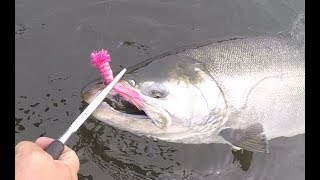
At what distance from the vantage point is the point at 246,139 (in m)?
3.46

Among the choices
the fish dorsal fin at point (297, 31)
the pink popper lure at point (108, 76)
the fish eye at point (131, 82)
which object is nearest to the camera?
the pink popper lure at point (108, 76)

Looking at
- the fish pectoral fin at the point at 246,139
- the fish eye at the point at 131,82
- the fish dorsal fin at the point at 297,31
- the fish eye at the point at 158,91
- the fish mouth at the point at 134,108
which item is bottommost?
the fish pectoral fin at the point at 246,139

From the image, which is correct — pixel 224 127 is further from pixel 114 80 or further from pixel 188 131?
pixel 114 80

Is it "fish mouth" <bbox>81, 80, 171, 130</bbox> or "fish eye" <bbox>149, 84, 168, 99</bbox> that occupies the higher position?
"fish eye" <bbox>149, 84, 168, 99</bbox>

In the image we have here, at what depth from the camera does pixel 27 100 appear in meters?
3.64

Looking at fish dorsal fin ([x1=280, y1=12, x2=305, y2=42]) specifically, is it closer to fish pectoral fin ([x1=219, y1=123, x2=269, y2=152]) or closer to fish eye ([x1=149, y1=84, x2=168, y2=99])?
fish pectoral fin ([x1=219, y1=123, x2=269, y2=152])

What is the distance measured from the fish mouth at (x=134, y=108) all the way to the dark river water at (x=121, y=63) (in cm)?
34

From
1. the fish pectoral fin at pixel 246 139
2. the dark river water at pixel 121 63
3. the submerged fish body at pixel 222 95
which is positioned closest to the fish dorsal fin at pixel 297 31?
the submerged fish body at pixel 222 95

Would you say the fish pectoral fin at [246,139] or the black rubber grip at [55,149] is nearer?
the black rubber grip at [55,149]

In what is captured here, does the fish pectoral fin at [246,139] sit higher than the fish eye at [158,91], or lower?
lower

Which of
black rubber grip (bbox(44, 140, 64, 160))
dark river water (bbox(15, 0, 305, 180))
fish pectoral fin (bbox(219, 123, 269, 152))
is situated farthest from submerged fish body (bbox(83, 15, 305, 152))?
black rubber grip (bbox(44, 140, 64, 160))

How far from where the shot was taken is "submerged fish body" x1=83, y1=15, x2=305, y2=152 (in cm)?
322

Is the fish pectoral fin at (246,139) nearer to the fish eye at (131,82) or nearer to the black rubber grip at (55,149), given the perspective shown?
the fish eye at (131,82)

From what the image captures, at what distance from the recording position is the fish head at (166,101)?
3.19 metres
